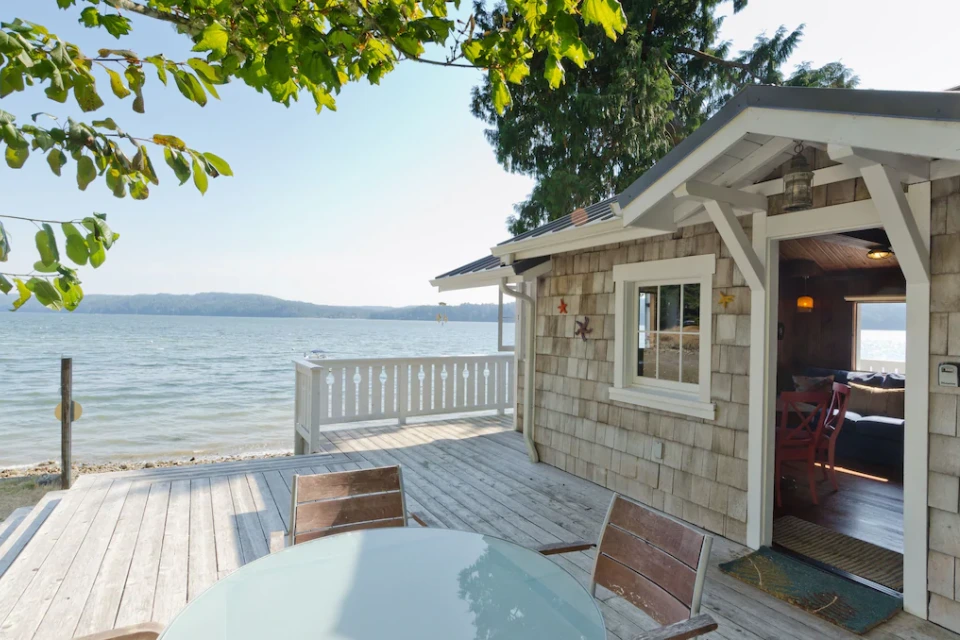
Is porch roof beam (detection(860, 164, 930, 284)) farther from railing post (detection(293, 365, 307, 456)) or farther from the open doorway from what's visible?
railing post (detection(293, 365, 307, 456))

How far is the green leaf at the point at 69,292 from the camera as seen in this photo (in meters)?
1.07

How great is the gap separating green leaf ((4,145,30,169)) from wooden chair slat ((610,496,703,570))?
2.07 meters

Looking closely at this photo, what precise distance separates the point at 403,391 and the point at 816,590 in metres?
5.14

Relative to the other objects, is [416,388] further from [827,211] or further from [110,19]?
[110,19]

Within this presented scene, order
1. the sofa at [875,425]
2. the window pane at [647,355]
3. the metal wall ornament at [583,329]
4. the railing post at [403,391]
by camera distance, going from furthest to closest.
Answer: the railing post at [403,391] → the sofa at [875,425] → the metal wall ornament at [583,329] → the window pane at [647,355]

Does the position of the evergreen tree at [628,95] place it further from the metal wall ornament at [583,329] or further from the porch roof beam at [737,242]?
the porch roof beam at [737,242]

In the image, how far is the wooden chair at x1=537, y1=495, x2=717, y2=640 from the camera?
158 cm

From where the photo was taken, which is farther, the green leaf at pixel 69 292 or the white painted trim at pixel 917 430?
the white painted trim at pixel 917 430

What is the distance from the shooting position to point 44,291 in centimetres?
102

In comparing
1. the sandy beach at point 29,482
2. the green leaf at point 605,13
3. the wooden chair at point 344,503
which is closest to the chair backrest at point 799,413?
the wooden chair at point 344,503

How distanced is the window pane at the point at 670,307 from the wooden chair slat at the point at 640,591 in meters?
2.49

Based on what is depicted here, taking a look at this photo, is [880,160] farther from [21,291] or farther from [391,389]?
[391,389]

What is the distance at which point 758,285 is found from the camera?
3.22m

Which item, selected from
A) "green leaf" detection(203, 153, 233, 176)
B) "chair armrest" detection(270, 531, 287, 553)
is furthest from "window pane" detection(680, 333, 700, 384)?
"green leaf" detection(203, 153, 233, 176)
